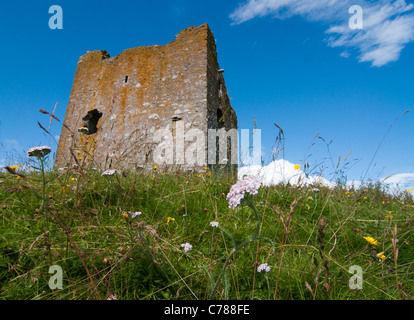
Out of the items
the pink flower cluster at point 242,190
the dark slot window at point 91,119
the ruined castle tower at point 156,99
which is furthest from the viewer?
→ the dark slot window at point 91,119

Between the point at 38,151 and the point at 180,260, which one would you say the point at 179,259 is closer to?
the point at 180,260

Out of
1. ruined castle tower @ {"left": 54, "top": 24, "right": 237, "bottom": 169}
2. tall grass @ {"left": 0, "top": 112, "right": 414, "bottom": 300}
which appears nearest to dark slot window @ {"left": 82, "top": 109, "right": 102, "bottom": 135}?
ruined castle tower @ {"left": 54, "top": 24, "right": 237, "bottom": 169}

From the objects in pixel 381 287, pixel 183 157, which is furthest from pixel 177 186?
pixel 183 157

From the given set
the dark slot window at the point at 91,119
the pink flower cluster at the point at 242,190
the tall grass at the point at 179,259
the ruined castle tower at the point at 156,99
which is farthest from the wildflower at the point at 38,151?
the dark slot window at the point at 91,119

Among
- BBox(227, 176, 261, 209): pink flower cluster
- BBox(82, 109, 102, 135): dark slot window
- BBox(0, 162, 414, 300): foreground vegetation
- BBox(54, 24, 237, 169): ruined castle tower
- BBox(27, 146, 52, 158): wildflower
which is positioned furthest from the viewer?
BBox(82, 109, 102, 135): dark slot window

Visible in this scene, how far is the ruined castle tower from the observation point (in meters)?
7.31

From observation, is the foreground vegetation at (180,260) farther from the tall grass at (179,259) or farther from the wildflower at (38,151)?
the wildflower at (38,151)

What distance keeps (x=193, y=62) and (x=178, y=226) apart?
6.56 m

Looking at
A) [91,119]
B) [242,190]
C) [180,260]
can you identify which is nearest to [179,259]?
[180,260]

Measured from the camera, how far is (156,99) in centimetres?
788

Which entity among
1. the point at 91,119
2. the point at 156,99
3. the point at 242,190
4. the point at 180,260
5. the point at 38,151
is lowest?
the point at 180,260

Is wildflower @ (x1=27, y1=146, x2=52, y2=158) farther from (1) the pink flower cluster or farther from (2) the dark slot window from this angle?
(2) the dark slot window

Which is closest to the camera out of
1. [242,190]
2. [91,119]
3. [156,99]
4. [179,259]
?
[242,190]

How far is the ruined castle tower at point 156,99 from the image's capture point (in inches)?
288
